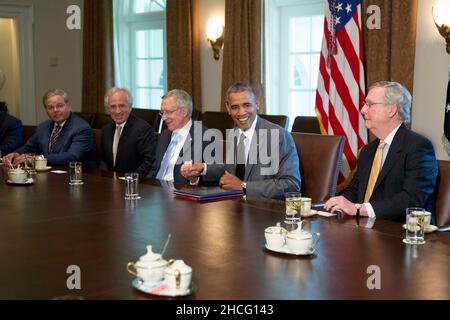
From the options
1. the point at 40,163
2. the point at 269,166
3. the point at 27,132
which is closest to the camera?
the point at 269,166

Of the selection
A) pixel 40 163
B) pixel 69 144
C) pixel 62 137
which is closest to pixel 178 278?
pixel 40 163

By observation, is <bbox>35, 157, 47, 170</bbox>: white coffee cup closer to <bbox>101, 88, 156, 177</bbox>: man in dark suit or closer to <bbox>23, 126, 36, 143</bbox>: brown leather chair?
<bbox>101, 88, 156, 177</bbox>: man in dark suit

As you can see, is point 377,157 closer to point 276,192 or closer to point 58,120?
point 276,192

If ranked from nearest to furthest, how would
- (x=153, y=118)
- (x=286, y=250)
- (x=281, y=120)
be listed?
(x=286, y=250) → (x=281, y=120) → (x=153, y=118)

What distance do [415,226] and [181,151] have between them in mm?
2096

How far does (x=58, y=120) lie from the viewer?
4934 mm

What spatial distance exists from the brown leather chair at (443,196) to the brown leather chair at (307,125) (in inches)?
105

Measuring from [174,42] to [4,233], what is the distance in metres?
5.17

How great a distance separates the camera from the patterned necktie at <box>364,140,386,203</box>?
307 centimetres

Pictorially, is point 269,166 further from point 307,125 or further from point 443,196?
point 307,125

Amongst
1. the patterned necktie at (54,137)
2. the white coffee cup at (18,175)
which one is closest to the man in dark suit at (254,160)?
the white coffee cup at (18,175)

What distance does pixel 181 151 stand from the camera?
405cm

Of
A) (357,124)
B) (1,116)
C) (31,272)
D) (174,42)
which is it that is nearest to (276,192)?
(31,272)
